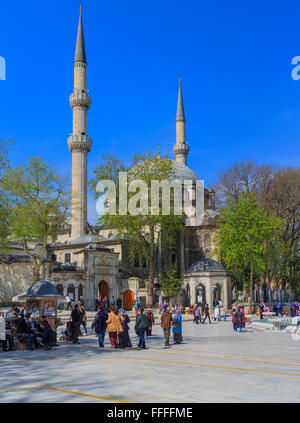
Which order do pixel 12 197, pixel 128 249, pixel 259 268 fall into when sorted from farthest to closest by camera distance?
1. pixel 128 249
2. pixel 259 268
3. pixel 12 197

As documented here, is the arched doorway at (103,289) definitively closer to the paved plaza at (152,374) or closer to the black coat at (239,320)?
the black coat at (239,320)

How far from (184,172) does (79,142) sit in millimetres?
21525

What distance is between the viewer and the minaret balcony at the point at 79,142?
52656 mm

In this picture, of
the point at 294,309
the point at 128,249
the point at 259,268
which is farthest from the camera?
the point at 128,249

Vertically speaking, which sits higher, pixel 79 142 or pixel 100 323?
pixel 79 142

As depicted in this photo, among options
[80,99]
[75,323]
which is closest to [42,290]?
[75,323]

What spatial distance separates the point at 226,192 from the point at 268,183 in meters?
4.44

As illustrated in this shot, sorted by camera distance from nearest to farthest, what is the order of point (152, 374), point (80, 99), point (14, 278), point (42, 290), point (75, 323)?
point (152, 374)
point (75, 323)
point (42, 290)
point (14, 278)
point (80, 99)

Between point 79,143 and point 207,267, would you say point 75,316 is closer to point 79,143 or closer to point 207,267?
point 207,267

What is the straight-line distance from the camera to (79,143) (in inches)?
2074

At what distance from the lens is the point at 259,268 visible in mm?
41062

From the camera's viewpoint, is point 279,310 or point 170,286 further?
point 170,286
